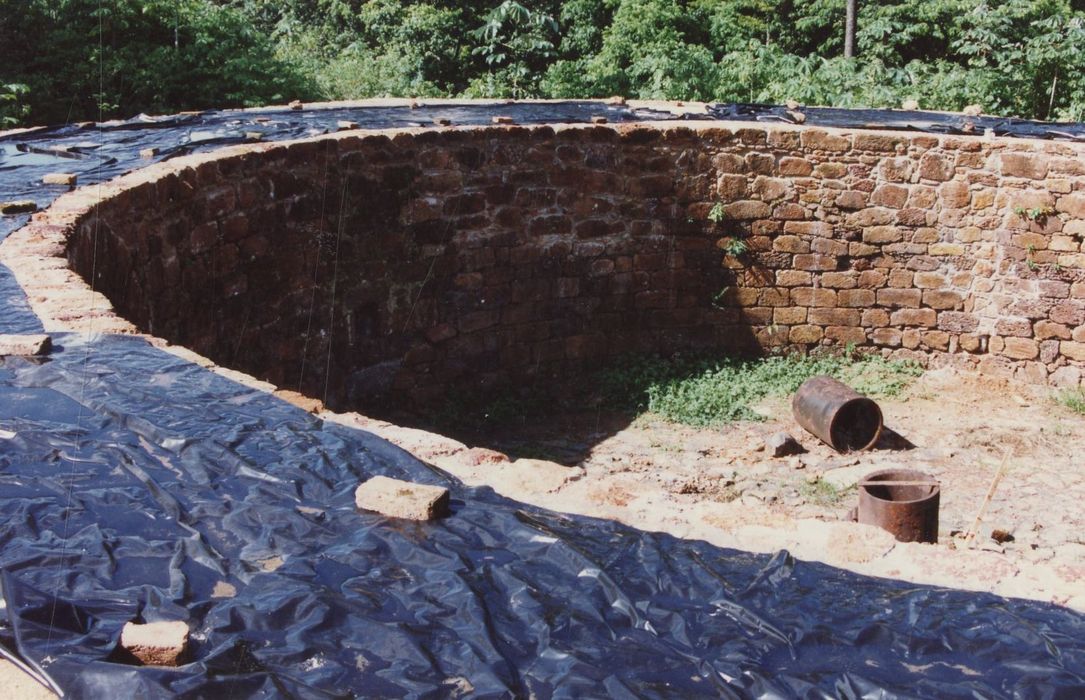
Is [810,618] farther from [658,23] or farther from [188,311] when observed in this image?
[658,23]

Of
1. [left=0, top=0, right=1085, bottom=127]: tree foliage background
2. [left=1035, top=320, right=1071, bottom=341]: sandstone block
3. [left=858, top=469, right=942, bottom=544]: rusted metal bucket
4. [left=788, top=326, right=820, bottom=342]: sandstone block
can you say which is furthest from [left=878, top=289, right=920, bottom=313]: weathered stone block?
[left=0, top=0, right=1085, bottom=127]: tree foliage background

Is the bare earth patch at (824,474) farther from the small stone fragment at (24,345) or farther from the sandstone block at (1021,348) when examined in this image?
the small stone fragment at (24,345)

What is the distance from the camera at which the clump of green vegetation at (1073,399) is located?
8727 millimetres

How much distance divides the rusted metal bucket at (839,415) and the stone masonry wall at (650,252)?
1.51m

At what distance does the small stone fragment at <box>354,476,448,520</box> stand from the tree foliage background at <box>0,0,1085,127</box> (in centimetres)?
1083

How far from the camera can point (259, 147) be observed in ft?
24.2

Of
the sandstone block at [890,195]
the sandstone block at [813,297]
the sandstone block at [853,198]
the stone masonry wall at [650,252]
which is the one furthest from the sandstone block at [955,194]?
the sandstone block at [813,297]

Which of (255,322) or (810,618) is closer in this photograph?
(810,618)

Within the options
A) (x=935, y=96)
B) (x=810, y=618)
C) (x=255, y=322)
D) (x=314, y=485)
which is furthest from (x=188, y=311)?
(x=935, y=96)

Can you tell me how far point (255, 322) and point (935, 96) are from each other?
34.2 feet

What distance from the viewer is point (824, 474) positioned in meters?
7.59

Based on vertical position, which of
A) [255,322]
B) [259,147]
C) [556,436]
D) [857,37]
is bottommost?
[556,436]

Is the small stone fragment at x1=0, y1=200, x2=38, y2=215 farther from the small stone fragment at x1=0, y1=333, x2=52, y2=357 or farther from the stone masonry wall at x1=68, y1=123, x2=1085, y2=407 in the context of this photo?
the small stone fragment at x1=0, y1=333, x2=52, y2=357

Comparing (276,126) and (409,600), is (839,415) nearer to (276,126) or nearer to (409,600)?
(276,126)
